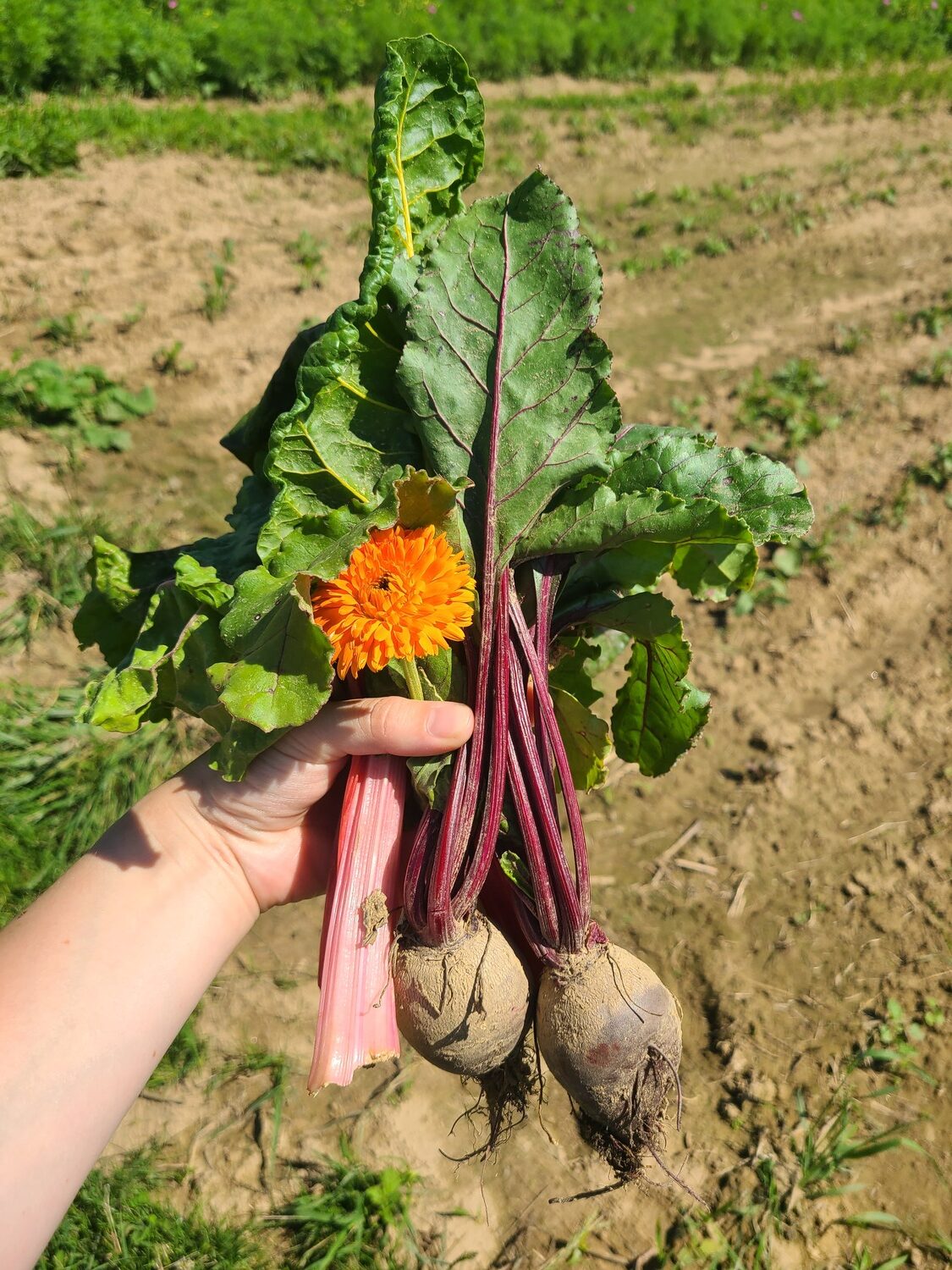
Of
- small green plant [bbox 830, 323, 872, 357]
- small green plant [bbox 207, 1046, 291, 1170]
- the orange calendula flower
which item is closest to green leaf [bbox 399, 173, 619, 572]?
the orange calendula flower

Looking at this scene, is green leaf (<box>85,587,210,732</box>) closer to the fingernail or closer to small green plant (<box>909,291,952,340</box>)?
the fingernail

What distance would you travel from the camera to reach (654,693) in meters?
2.78

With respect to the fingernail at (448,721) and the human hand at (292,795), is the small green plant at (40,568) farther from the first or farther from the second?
the fingernail at (448,721)

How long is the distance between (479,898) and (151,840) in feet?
3.06

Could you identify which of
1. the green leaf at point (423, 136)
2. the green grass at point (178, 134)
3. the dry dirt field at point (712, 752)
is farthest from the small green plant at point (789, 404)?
the green grass at point (178, 134)

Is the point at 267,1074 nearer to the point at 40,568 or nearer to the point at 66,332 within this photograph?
the point at 40,568

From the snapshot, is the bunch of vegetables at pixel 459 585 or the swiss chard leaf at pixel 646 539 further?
the swiss chard leaf at pixel 646 539

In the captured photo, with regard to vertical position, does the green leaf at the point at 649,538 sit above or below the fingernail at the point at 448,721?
above

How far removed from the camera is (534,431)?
240cm

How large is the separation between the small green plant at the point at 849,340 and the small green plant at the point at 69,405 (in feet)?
15.8

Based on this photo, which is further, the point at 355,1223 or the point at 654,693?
the point at 355,1223

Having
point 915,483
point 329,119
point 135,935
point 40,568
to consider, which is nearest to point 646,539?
point 135,935

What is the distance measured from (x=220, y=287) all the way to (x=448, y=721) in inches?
211

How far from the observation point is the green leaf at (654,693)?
256cm
